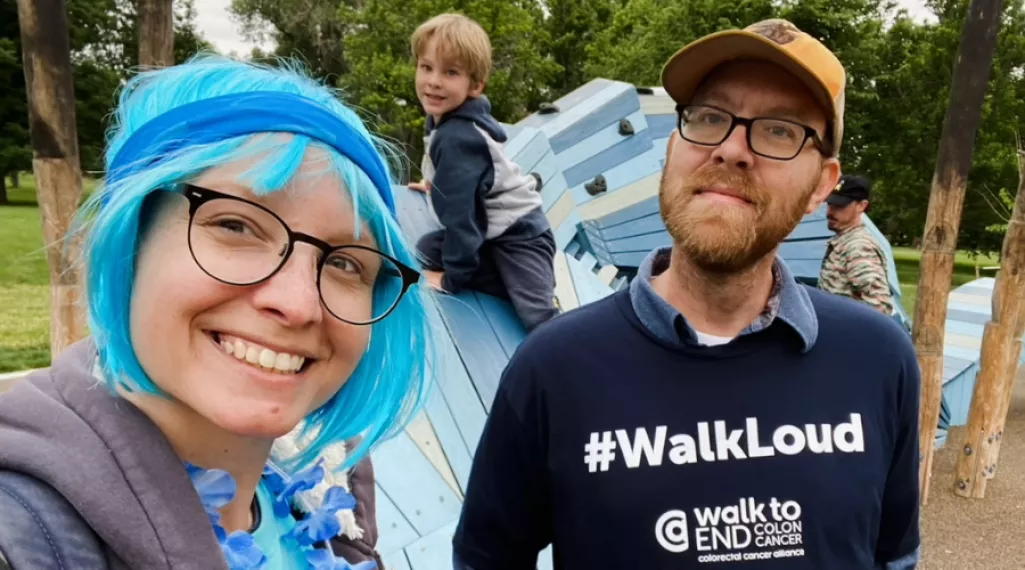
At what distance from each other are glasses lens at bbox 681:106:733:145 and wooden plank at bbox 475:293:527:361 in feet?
6.64

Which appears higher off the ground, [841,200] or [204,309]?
[204,309]

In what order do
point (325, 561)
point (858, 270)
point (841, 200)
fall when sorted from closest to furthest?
point (325, 561)
point (858, 270)
point (841, 200)

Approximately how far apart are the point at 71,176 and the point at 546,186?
322cm

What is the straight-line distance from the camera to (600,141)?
696 cm

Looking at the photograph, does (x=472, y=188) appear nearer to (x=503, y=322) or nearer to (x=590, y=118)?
(x=503, y=322)

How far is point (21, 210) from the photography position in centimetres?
2606

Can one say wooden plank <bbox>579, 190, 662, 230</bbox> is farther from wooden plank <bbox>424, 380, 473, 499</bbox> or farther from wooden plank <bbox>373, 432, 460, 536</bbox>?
wooden plank <bbox>373, 432, 460, 536</bbox>

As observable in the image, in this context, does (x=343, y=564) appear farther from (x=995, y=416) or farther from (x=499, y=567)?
(x=995, y=416)

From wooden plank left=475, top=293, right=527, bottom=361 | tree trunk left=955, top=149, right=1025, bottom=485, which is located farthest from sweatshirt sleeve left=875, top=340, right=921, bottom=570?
tree trunk left=955, top=149, right=1025, bottom=485

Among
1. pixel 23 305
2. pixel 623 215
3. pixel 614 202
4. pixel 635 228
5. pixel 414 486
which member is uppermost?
pixel 614 202

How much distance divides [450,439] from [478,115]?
1.32 metres

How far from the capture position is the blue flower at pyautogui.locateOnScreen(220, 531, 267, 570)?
103 cm

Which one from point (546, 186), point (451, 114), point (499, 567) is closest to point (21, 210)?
point (546, 186)

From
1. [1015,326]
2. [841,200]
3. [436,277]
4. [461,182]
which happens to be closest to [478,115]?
[461,182]
